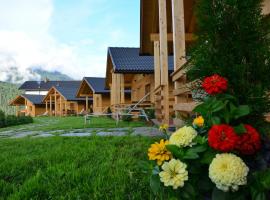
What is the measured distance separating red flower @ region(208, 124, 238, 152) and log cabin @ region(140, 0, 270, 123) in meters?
2.28

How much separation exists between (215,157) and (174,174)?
0.24 metres

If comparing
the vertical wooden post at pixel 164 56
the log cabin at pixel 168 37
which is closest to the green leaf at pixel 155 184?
the log cabin at pixel 168 37

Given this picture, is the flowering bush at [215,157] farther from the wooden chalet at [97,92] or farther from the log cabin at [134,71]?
the wooden chalet at [97,92]

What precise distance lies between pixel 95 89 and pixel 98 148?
24.1 meters

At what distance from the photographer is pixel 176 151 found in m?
1.88

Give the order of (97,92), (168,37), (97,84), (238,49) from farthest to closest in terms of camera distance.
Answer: (97,84) → (97,92) → (168,37) → (238,49)

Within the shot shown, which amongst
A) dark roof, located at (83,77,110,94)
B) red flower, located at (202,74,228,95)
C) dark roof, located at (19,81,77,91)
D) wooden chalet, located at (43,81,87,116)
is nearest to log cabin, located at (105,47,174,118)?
dark roof, located at (83,77,110,94)

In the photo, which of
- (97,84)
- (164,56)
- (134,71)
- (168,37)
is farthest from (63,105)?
(164,56)

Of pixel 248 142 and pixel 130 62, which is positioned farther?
pixel 130 62

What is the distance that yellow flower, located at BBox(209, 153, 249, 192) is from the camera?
64.1 inches

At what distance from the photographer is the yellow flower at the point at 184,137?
1.91 m

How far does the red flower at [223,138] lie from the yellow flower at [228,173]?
5 centimetres

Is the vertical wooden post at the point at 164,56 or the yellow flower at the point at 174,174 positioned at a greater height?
the vertical wooden post at the point at 164,56

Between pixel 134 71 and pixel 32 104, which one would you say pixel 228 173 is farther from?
pixel 32 104
